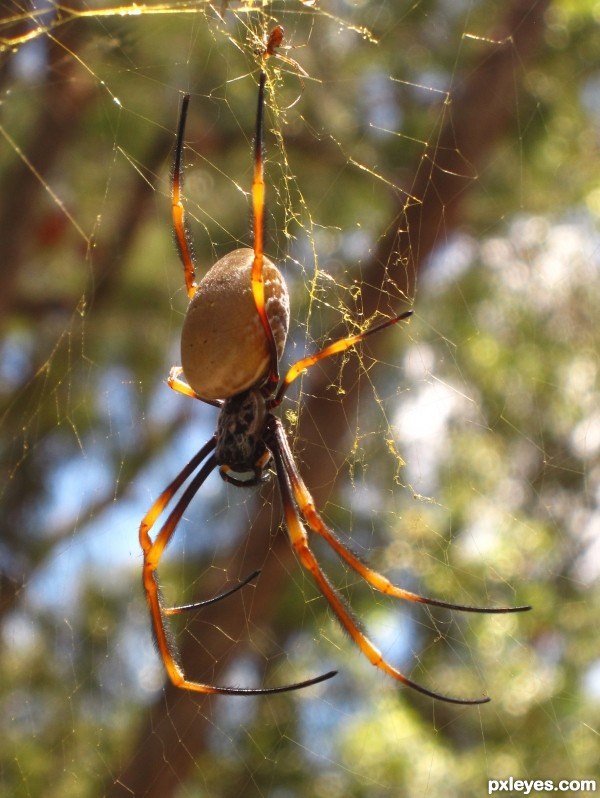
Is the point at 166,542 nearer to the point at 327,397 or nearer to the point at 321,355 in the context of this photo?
the point at 321,355

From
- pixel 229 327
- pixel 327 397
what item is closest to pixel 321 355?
pixel 229 327

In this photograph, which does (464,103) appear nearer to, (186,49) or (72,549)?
(186,49)

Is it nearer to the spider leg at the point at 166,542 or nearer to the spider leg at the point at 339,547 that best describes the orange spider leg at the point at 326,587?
the spider leg at the point at 339,547

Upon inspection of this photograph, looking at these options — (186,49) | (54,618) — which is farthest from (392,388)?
(54,618)

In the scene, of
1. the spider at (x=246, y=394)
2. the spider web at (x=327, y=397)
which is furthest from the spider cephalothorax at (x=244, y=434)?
Answer: the spider web at (x=327, y=397)

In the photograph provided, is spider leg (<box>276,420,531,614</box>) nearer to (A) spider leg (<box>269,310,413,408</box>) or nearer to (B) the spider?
(B) the spider

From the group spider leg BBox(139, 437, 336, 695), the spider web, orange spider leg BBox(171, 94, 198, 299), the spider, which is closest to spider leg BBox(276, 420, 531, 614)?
the spider
